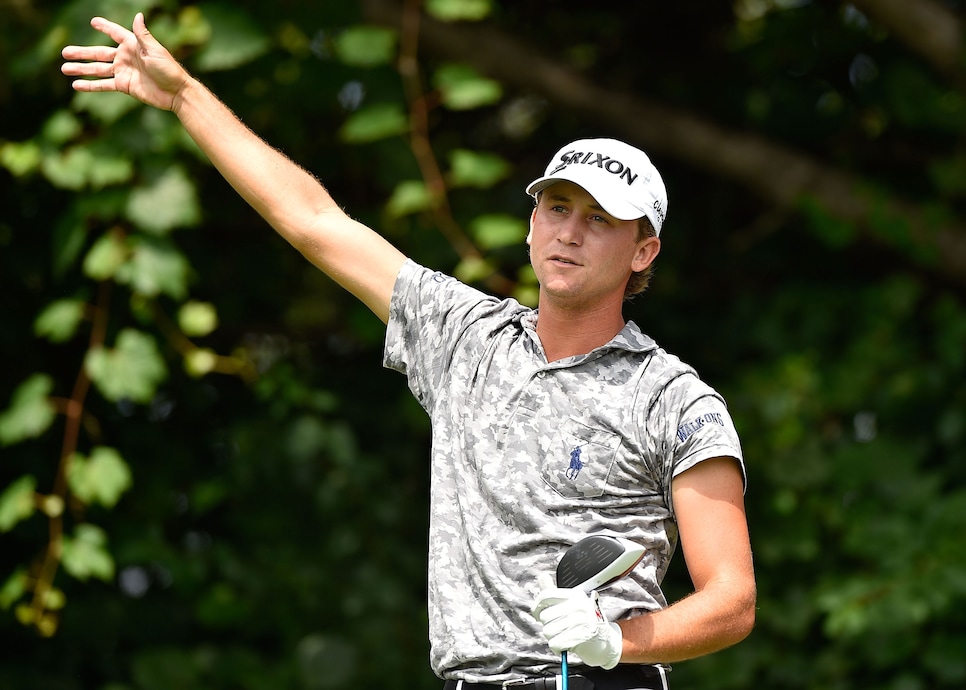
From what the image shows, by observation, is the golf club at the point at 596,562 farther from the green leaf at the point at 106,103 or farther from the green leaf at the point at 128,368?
the green leaf at the point at 106,103

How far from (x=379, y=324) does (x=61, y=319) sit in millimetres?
1323

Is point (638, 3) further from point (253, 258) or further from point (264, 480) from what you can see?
point (264, 480)

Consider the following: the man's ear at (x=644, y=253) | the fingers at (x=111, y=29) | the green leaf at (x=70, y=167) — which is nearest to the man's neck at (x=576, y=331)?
the man's ear at (x=644, y=253)

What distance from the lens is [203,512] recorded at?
18.8 feet

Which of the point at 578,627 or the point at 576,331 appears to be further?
the point at 576,331

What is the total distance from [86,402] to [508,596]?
3.16m

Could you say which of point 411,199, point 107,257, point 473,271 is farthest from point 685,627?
point 107,257

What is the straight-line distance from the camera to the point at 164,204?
458 centimetres

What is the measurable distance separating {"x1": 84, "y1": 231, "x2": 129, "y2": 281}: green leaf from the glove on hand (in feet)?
9.17

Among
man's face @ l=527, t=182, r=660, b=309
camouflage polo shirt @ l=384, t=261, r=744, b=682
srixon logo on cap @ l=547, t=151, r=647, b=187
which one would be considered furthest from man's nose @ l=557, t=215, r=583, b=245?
camouflage polo shirt @ l=384, t=261, r=744, b=682

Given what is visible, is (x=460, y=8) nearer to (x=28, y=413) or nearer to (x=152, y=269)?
(x=152, y=269)

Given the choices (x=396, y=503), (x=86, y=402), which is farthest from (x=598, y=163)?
(x=396, y=503)

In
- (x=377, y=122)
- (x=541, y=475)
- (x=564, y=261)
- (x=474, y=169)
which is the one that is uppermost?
(x=377, y=122)

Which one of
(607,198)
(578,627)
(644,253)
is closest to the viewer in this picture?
(578,627)
